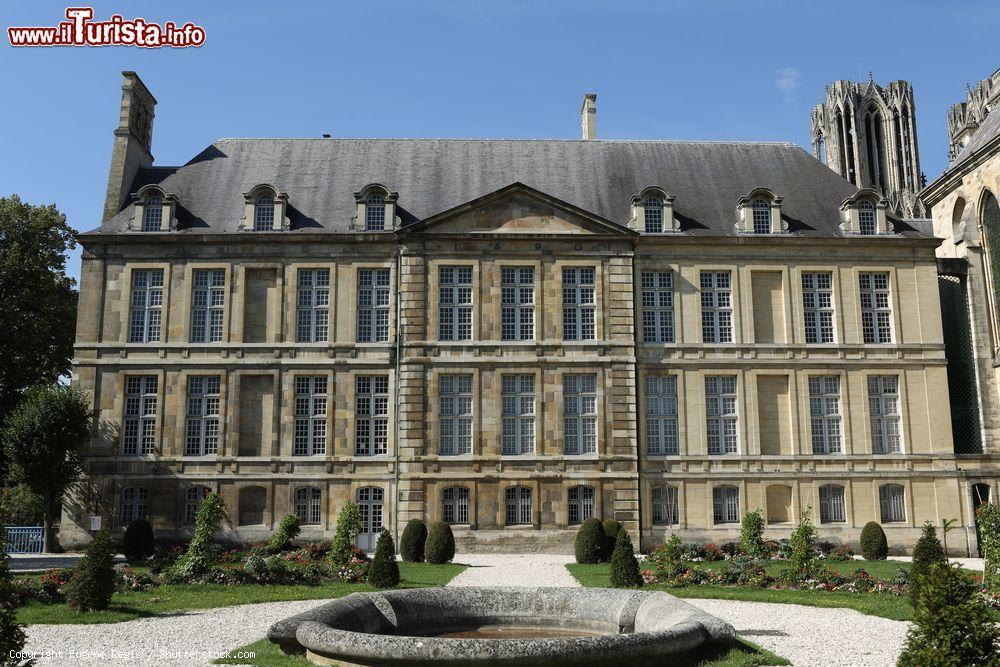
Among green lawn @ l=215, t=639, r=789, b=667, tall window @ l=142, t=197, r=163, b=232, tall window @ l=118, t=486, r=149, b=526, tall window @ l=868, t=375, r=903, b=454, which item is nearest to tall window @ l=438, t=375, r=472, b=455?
tall window @ l=118, t=486, r=149, b=526

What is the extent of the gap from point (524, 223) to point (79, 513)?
1856 cm

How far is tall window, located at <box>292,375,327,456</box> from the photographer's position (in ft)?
102

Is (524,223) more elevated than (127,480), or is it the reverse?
(524,223)

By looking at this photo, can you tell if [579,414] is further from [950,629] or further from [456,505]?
[950,629]

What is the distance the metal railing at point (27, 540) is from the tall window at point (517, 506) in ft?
52.7

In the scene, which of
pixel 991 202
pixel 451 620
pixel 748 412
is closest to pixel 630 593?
Answer: pixel 451 620

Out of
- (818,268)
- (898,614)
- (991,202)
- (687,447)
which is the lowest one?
(898,614)

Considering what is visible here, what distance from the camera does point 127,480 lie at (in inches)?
1201

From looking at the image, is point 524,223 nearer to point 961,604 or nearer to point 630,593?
point 630,593

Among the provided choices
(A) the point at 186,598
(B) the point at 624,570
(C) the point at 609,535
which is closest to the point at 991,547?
(B) the point at 624,570

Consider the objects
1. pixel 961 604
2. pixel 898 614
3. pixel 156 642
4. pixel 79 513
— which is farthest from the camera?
pixel 79 513

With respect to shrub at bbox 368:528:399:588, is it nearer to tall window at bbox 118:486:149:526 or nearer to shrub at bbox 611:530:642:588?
shrub at bbox 611:530:642:588

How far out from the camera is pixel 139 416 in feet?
102

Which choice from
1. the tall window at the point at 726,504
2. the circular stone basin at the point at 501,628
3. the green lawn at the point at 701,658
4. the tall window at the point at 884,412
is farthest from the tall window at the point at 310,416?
the tall window at the point at 884,412
